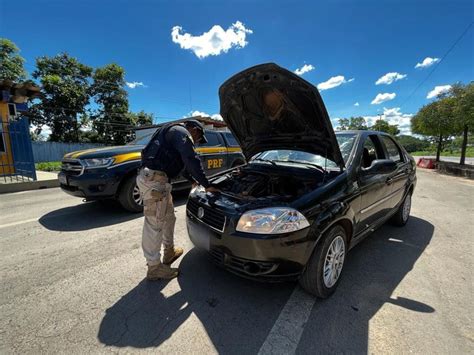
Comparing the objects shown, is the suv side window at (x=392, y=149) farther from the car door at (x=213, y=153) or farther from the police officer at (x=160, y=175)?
the car door at (x=213, y=153)

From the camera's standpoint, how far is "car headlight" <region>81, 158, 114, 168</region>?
14.2 ft

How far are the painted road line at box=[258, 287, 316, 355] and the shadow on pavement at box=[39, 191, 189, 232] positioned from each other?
3272 millimetres

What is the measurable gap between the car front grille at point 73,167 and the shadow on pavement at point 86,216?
84cm

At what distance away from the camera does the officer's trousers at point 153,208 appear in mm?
2500

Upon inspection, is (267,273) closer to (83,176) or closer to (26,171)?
→ (83,176)

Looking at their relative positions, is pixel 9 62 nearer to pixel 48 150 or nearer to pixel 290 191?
pixel 48 150

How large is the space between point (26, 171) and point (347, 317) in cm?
1058

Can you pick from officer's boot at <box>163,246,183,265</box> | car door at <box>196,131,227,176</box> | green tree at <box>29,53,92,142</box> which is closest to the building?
car door at <box>196,131,227,176</box>

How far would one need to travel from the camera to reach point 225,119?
3.47 meters

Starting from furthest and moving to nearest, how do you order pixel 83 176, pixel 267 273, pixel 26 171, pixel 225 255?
1. pixel 26 171
2. pixel 83 176
3. pixel 225 255
4. pixel 267 273

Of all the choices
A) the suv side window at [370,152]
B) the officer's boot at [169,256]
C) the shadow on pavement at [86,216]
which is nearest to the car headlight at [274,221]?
the officer's boot at [169,256]

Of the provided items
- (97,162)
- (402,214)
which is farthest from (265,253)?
(97,162)

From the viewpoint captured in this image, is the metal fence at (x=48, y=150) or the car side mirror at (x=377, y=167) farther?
the metal fence at (x=48, y=150)

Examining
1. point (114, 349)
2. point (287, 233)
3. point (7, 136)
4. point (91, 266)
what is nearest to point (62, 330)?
point (114, 349)
